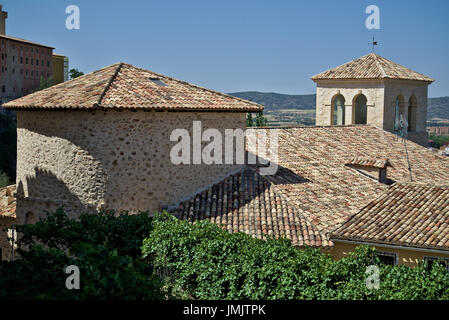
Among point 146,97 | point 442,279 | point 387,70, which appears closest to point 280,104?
point 387,70

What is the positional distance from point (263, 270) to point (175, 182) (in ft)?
18.1

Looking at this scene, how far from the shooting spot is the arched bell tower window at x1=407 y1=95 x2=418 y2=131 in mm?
29281

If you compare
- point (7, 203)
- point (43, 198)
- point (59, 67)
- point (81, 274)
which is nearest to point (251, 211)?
point (43, 198)

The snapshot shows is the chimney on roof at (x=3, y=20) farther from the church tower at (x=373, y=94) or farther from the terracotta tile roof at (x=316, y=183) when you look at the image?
the terracotta tile roof at (x=316, y=183)

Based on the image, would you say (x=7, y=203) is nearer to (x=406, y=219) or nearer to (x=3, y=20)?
(x=406, y=219)

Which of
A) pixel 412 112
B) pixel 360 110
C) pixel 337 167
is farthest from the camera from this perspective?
pixel 412 112

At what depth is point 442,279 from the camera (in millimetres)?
9180

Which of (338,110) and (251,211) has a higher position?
(338,110)

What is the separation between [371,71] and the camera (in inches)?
1069

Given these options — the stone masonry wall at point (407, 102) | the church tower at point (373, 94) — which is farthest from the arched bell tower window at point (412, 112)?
the stone masonry wall at point (407, 102)

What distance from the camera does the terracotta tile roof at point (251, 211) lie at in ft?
47.1

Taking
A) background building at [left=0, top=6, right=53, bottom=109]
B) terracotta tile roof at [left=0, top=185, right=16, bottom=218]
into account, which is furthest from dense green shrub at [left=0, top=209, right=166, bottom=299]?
background building at [left=0, top=6, right=53, bottom=109]

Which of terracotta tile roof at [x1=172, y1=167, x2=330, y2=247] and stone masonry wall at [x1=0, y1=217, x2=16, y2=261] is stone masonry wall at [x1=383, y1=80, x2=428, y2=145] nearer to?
A: terracotta tile roof at [x1=172, y1=167, x2=330, y2=247]
